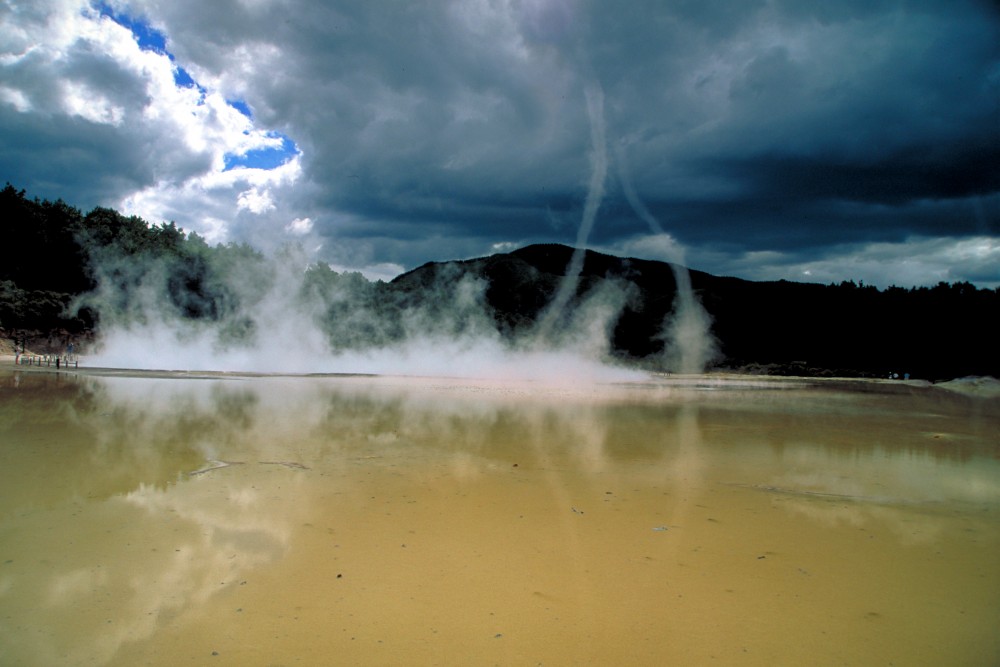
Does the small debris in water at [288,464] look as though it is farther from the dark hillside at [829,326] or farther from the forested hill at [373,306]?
the dark hillside at [829,326]

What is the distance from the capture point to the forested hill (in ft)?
116

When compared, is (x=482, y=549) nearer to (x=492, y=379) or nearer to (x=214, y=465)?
(x=214, y=465)

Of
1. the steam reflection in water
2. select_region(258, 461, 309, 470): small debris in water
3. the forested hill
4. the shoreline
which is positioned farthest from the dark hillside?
select_region(258, 461, 309, 470): small debris in water

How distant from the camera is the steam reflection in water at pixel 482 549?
3.08 meters

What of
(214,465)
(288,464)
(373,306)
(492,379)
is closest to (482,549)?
(288,464)

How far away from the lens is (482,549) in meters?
4.34

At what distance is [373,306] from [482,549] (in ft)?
139

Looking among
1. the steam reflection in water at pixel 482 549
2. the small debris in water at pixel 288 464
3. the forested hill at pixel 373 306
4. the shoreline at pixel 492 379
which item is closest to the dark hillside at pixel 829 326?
the forested hill at pixel 373 306

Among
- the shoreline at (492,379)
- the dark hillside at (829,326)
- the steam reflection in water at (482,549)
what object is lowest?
the shoreline at (492,379)

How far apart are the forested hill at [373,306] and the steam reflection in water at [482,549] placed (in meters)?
29.1

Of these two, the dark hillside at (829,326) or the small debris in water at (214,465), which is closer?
the small debris in water at (214,465)

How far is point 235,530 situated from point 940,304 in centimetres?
5565

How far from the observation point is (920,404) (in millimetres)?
19469

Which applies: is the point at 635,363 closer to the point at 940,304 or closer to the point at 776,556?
the point at 940,304
